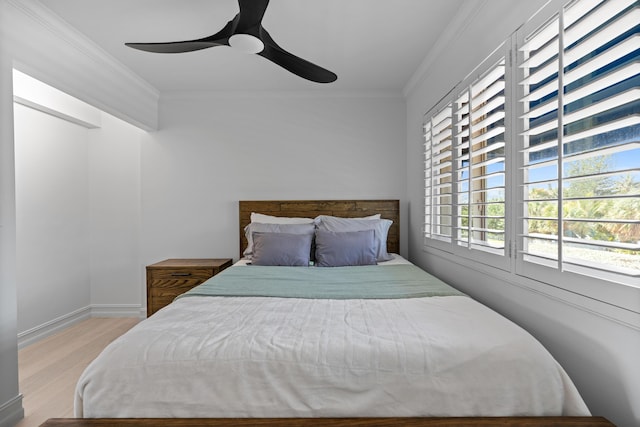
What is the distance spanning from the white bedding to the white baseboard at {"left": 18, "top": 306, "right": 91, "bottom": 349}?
2.71 m

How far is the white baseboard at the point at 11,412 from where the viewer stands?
1.98m

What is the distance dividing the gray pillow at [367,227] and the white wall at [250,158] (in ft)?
1.66

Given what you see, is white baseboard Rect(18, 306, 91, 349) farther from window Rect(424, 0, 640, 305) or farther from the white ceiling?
window Rect(424, 0, 640, 305)

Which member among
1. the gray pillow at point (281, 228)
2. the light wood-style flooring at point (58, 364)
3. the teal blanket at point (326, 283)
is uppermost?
the gray pillow at point (281, 228)

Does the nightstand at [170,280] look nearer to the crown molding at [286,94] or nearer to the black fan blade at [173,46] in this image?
the crown molding at [286,94]

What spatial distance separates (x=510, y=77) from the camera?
179 cm

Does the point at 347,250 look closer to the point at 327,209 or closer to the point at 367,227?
the point at 367,227

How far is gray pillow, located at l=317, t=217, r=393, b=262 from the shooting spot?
3.21 metres

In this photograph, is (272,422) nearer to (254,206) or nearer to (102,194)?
(254,206)

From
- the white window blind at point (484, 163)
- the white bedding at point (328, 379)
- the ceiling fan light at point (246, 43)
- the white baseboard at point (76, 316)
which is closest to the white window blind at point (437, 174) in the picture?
the white window blind at point (484, 163)

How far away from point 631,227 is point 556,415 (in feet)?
2.24

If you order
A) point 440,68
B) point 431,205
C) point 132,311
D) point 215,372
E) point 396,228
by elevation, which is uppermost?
point 440,68

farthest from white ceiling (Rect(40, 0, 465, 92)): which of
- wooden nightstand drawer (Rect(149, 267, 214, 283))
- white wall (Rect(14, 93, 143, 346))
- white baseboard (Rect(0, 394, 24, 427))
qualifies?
white baseboard (Rect(0, 394, 24, 427))

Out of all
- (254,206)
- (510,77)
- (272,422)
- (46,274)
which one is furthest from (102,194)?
(510,77)
